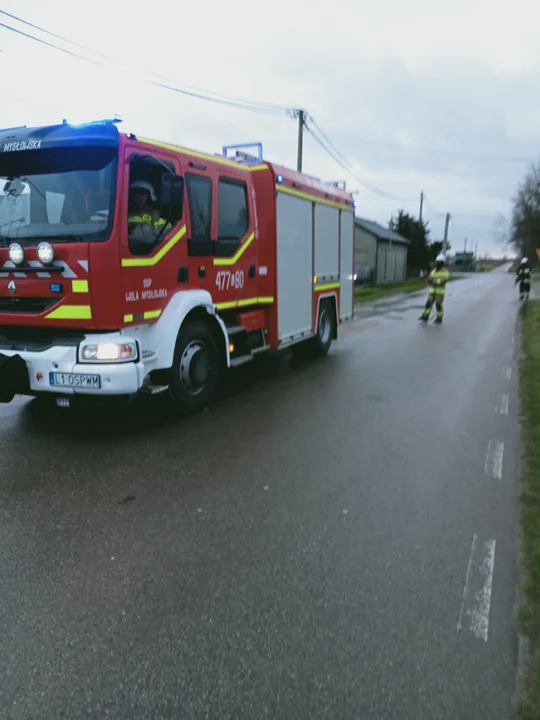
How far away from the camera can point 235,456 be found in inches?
201

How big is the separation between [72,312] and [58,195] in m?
1.12

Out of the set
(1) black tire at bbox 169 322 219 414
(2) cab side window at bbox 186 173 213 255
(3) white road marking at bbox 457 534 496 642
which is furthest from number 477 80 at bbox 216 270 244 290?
(3) white road marking at bbox 457 534 496 642

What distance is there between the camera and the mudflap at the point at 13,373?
5.14 meters

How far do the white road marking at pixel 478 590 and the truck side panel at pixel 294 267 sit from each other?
5.15 m

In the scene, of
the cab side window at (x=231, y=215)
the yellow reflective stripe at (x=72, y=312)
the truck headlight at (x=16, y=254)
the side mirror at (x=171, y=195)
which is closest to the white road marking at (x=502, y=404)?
the cab side window at (x=231, y=215)

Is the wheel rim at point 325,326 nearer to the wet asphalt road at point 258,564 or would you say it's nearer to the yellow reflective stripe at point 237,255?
the yellow reflective stripe at point 237,255

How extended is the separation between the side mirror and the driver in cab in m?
0.11

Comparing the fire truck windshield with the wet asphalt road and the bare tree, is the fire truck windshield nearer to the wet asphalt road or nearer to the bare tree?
the wet asphalt road

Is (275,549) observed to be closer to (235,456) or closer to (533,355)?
(235,456)

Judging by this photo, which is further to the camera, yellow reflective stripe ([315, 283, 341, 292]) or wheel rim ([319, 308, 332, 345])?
wheel rim ([319, 308, 332, 345])

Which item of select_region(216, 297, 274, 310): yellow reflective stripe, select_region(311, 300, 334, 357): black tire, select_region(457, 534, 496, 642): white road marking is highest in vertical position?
select_region(216, 297, 274, 310): yellow reflective stripe

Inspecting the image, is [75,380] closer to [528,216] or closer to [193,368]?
[193,368]

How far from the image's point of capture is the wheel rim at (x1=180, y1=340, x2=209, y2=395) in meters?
6.18

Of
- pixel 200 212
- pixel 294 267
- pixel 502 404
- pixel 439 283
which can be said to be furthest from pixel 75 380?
pixel 439 283
